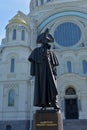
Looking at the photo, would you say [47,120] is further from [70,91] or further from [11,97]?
[70,91]

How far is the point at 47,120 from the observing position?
6.56 meters

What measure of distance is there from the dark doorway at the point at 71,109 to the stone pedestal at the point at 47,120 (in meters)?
20.3

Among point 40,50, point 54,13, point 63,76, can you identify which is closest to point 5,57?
A: point 63,76

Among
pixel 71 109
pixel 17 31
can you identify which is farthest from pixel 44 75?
pixel 17 31

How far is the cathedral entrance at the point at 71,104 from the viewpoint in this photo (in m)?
26.4

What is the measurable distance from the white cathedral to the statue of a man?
17.6m

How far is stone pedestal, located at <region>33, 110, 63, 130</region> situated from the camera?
21.4ft

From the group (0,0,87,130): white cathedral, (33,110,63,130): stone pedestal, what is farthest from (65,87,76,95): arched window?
(33,110,63,130): stone pedestal

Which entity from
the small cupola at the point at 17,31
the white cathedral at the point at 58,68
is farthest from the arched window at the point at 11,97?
the small cupola at the point at 17,31

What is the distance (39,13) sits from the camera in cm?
3697

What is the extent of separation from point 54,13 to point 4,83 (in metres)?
12.5

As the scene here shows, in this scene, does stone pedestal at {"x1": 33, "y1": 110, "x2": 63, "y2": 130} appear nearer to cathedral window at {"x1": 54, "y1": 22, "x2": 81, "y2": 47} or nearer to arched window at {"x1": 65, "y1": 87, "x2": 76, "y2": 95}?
arched window at {"x1": 65, "y1": 87, "x2": 76, "y2": 95}

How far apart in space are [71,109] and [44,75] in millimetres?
20457

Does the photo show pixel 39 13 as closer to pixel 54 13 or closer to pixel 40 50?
pixel 54 13
